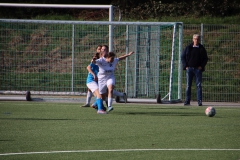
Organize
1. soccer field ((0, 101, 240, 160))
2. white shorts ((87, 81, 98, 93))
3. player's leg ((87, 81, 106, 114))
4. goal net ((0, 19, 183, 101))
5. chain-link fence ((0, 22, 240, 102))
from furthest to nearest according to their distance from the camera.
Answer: chain-link fence ((0, 22, 240, 102)), goal net ((0, 19, 183, 101)), white shorts ((87, 81, 98, 93)), player's leg ((87, 81, 106, 114)), soccer field ((0, 101, 240, 160))

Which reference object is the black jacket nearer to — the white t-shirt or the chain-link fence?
the chain-link fence

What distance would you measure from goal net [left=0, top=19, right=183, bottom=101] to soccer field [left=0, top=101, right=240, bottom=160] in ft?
12.8

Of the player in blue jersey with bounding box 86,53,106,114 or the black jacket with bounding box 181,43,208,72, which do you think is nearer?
the player in blue jersey with bounding box 86,53,106,114

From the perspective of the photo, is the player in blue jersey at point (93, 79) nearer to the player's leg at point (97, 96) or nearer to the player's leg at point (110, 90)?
the player's leg at point (97, 96)

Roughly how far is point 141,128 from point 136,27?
9.28 meters

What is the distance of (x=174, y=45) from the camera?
2030 cm

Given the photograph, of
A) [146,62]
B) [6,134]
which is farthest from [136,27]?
[6,134]

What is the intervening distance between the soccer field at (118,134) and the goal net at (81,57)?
12.8ft

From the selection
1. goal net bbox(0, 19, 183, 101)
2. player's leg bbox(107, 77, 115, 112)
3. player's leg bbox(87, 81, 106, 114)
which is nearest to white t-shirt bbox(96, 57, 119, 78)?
player's leg bbox(107, 77, 115, 112)

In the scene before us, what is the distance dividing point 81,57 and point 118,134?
11669mm

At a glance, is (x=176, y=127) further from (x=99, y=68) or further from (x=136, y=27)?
(x=136, y=27)

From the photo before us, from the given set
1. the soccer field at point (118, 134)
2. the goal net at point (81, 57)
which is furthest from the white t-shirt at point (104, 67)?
the goal net at point (81, 57)

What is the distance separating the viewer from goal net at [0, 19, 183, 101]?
20766mm

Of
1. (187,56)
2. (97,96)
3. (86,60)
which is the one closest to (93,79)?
(97,96)
